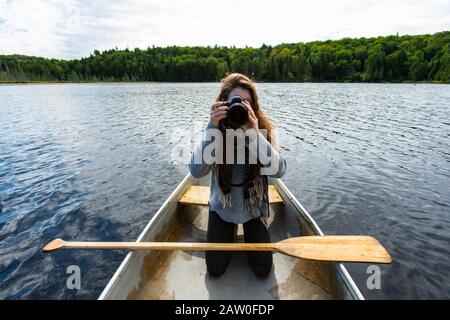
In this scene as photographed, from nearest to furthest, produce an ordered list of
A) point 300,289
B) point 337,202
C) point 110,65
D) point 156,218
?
point 300,289 → point 156,218 → point 337,202 → point 110,65

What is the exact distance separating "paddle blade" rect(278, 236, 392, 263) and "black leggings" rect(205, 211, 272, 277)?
336mm

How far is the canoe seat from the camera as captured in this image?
15.6 ft

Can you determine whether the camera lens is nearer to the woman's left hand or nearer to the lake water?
the woman's left hand

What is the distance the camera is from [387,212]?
20.7 ft

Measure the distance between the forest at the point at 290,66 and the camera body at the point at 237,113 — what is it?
80.0m

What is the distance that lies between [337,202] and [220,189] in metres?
4.64

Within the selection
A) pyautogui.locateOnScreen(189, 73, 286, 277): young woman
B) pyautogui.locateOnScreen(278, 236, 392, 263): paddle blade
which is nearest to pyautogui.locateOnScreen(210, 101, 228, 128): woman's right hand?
pyautogui.locateOnScreen(189, 73, 286, 277): young woman

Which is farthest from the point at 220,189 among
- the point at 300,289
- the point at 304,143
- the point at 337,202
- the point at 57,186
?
the point at 304,143

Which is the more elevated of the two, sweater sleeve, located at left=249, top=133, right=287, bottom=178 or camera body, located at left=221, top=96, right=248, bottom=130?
camera body, located at left=221, top=96, right=248, bottom=130

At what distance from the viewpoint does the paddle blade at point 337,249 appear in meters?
2.89

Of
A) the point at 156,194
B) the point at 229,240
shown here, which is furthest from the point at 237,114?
the point at 156,194

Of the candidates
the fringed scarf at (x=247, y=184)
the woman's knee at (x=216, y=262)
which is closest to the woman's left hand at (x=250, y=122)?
the fringed scarf at (x=247, y=184)

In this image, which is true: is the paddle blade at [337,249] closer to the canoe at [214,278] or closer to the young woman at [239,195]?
the canoe at [214,278]
